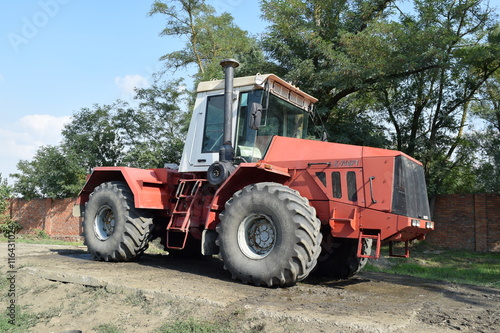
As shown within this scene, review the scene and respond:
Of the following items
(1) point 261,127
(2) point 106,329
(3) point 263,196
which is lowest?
(2) point 106,329

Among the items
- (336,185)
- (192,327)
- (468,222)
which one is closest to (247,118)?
(336,185)

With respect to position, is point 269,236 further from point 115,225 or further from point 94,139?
point 94,139

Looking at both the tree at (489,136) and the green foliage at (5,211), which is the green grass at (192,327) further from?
the green foliage at (5,211)

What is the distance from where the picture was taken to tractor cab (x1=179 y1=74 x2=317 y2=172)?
280 inches

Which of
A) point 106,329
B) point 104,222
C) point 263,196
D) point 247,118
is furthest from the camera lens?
point 104,222

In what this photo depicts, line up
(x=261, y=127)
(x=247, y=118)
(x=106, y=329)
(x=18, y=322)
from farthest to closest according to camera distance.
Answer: (x=247, y=118)
(x=261, y=127)
(x=18, y=322)
(x=106, y=329)

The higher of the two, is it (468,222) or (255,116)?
(255,116)

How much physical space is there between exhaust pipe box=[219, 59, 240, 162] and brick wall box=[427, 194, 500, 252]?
13063 millimetres

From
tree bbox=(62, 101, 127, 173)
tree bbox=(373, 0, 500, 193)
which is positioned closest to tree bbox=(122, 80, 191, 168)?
tree bbox=(62, 101, 127, 173)

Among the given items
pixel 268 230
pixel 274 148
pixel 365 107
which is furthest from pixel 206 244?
pixel 365 107

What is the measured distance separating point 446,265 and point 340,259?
8.26m

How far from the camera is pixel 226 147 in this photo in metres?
7.12

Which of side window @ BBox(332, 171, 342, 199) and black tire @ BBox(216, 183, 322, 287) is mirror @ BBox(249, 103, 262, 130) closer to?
black tire @ BBox(216, 183, 322, 287)

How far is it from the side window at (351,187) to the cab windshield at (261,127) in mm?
1450
